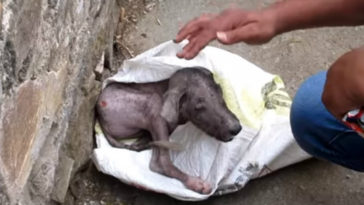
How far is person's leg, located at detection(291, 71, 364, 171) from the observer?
2418 mm

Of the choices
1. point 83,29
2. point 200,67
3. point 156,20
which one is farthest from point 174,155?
point 156,20

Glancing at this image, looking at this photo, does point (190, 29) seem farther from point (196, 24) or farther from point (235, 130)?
point (235, 130)

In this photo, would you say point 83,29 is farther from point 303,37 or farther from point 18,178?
point 303,37

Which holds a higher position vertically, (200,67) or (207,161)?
(200,67)

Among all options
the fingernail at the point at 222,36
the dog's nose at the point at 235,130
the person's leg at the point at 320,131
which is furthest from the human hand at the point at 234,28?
the dog's nose at the point at 235,130

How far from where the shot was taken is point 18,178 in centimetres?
196

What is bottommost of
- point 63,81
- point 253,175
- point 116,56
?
point 253,175

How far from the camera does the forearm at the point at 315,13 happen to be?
223 centimetres

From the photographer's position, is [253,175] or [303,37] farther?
[303,37]

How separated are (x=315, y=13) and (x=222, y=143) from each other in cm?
70

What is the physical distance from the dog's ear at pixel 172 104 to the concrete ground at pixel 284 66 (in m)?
0.27

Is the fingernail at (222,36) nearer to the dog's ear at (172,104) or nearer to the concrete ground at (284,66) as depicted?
the dog's ear at (172,104)

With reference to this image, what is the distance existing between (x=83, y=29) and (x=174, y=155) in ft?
1.82

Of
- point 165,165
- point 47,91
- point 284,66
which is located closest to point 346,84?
point 47,91
